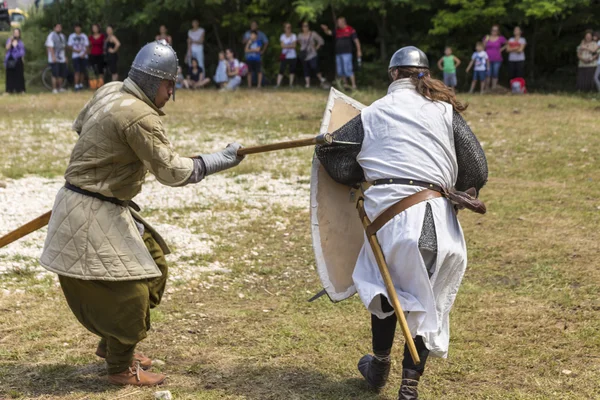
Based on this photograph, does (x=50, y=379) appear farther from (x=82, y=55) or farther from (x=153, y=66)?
(x=82, y=55)

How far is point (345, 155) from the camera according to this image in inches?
161

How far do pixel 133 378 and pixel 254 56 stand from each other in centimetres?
1685

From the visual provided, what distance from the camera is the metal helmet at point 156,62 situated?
4.04 metres

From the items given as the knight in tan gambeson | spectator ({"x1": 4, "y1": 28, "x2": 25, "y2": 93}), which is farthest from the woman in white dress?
the knight in tan gambeson

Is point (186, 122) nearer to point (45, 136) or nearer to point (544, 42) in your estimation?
point (45, 136)

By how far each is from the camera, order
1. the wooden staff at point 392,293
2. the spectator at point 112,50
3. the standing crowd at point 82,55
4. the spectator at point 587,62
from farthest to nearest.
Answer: the spectator at point 112,50
the standing crowd at point 82,55
the spectator at point 587,62
the wooden staff at point 392,293

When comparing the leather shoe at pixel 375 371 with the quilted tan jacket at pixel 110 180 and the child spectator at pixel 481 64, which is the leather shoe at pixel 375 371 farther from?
the child spectator at pixel 481 64

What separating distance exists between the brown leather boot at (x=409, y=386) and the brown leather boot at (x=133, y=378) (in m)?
1.40

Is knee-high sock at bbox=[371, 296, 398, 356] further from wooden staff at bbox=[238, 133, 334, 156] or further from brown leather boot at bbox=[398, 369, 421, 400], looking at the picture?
wooden staff at bbox=[238, 133, 334, 156]

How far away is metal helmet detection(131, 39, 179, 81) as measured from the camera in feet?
13.3

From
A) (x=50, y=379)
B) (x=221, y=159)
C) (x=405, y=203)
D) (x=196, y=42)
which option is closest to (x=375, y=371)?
(x=405, y=203)

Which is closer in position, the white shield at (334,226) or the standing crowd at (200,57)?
the white shield at (334,226)

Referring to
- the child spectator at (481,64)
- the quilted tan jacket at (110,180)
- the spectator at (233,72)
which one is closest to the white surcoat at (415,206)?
the quilted tan jacket at (110,180)

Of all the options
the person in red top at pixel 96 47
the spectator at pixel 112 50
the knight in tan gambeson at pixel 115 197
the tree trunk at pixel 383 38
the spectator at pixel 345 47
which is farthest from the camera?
the tree trunk at pixel 383 38
